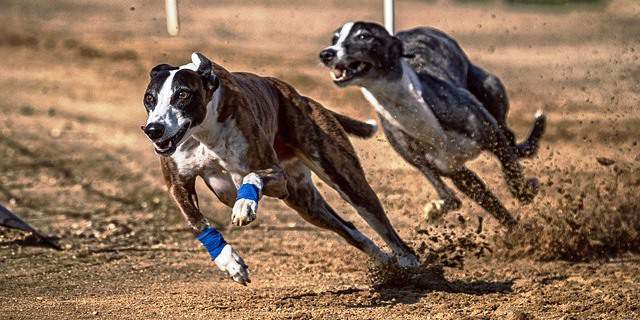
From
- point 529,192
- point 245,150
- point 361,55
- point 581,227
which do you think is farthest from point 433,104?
point 245,150

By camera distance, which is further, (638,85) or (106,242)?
(638,85)

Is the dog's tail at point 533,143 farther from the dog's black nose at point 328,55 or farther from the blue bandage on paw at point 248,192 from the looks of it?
the blue bandage on paw at point 248,192

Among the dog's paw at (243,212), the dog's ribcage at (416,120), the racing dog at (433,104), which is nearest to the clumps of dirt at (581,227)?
the racing dog at (433,104)

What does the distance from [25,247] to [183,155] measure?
6.52 feet

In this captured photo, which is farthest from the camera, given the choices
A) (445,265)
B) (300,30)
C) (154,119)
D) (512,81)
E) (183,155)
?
(300,30)

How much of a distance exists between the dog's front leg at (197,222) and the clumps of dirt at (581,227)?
2069mm

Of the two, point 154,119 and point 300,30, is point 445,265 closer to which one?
point 154,119

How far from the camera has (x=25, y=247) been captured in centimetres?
691

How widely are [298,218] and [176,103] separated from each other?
3.16 m

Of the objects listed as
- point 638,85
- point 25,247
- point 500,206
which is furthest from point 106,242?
point 638,85

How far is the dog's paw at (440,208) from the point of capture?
7535 millimetres

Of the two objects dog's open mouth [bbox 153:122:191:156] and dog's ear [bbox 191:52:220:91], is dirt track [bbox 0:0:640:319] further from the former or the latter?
dog's ear [bbox 191:52:220:91]

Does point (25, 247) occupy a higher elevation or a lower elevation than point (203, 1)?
higher

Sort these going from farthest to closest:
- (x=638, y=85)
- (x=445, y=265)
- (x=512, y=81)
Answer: (x=512, y=81) → (x=638, y=85) → (x=445, y=265)
